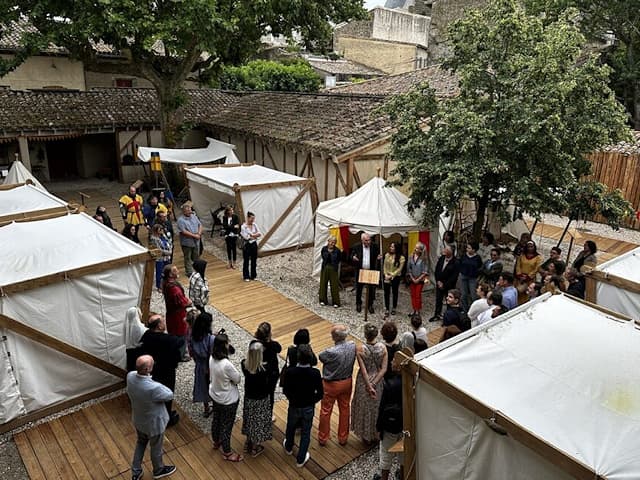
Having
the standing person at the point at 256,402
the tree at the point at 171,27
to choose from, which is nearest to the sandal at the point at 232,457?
the standing person at the point at 256,402

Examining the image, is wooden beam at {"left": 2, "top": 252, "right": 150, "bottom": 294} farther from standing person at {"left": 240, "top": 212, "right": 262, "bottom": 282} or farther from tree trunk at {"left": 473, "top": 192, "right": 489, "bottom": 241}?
tree trunk at {"left": 473, "top": 192, "right": 489, "bottom": 241}

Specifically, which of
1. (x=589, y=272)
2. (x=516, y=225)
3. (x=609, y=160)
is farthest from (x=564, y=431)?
(x=609, y=160)

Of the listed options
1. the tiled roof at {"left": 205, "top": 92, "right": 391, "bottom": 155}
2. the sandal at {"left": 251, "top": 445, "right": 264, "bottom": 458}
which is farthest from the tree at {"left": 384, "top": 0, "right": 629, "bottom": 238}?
the sandal at {"left": 251, "top": 445, "right": 264, "bottom": 458}

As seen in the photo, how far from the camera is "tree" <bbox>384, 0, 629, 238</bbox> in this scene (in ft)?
26.0

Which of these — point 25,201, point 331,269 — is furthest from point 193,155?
point 331,269

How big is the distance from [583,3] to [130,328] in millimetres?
21448

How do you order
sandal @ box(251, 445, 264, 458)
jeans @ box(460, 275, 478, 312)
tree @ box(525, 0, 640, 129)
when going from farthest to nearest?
tree @ box(525, 0, 640, 129), jeans @ box(460, 275, 478, 312), sandal @ box(251, 445, 264, 458)

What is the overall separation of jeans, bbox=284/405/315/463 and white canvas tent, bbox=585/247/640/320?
4177 millimetres

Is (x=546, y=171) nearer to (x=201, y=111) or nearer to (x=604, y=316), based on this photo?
(x=604, y=316)

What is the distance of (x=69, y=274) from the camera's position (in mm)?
5832

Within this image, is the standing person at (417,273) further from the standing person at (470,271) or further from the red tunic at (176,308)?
the red tunic at (176,308)

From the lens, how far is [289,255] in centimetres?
1217

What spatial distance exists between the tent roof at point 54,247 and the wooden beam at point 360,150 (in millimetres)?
6536

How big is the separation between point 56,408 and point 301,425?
10.5 ft
